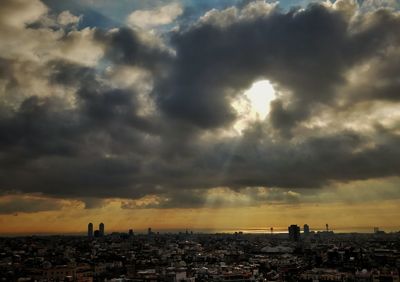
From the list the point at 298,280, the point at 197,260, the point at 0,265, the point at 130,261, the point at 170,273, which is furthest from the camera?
the point at 197,260

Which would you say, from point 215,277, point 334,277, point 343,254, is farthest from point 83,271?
point 343,254

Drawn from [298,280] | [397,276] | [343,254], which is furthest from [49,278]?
[343,254]

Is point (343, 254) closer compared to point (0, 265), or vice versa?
point (0, 265)

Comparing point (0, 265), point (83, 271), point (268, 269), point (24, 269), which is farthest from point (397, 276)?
point (0, 265)

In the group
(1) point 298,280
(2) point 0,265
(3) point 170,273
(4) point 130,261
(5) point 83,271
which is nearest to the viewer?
(3) point 170,273

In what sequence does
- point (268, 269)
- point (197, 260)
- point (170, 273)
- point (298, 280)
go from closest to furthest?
point (170, 273)
point (298, 280)
point (268, 269)
point (197, 260)

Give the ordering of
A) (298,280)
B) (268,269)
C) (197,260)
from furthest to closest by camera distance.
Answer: (197,260), (268,269), (298,280)

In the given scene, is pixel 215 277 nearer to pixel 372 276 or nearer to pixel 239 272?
pixel 239 272

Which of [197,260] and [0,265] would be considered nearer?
[0,265]

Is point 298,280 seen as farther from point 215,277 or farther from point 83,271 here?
point 83,271
